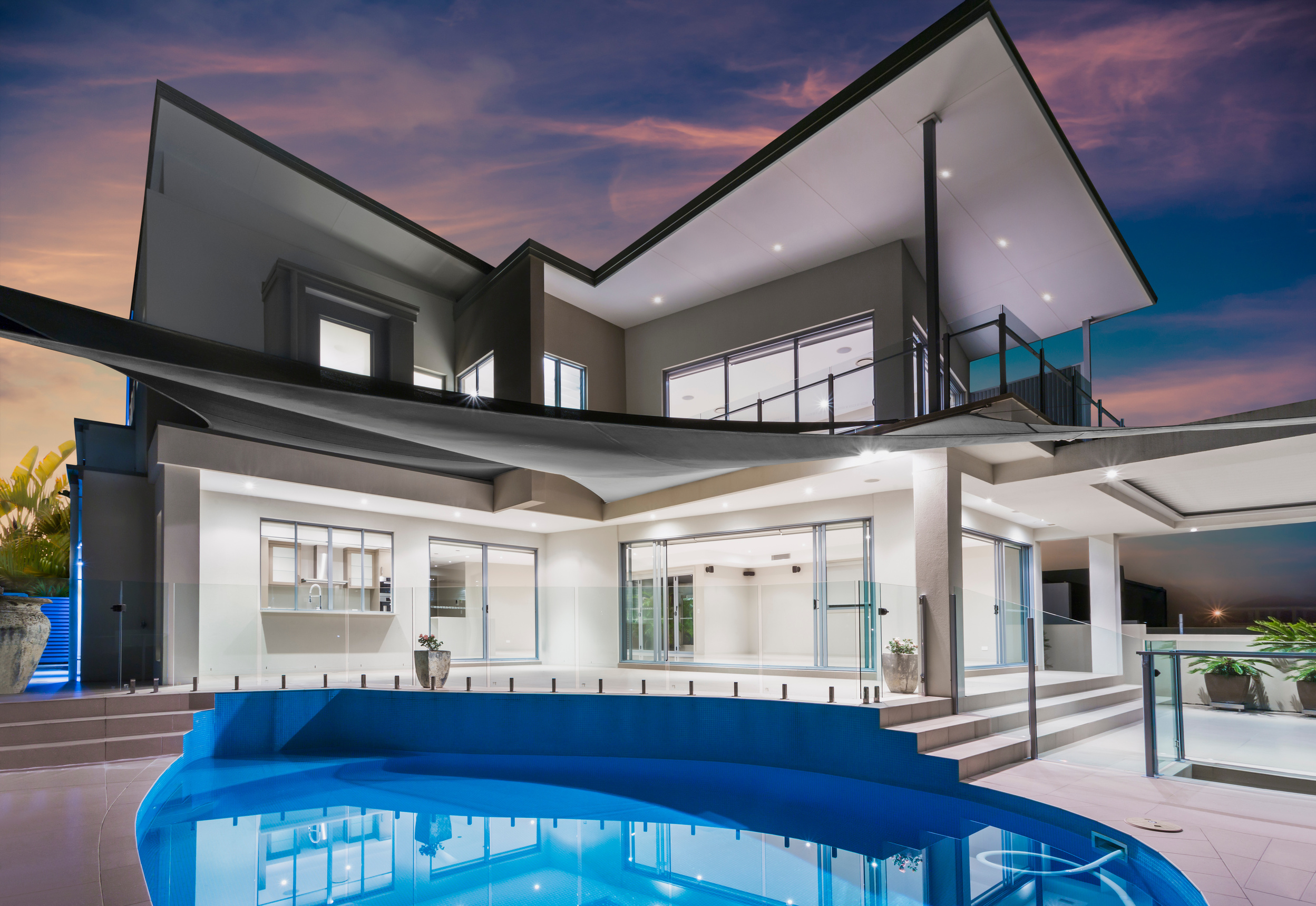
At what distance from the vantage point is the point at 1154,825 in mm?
4531

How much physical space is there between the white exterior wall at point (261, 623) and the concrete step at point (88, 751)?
5.39ft

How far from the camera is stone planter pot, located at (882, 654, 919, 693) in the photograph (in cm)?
768

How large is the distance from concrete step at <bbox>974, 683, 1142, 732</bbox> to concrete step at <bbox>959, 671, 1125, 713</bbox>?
0.12ft

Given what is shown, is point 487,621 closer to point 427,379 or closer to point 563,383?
point 563,383

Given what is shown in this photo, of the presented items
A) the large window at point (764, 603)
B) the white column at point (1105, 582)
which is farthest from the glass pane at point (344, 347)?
the white column at point (1105, 582)

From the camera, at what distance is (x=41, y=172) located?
15531 mm

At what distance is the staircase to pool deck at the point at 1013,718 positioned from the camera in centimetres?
612

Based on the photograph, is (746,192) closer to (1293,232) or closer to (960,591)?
(960,591)

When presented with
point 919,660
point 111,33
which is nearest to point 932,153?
point 919,660

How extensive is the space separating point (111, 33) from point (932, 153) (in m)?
14.0

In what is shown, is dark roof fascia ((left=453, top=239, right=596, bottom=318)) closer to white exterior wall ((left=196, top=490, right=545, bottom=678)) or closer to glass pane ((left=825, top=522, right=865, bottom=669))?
white exterior wall ((left=196, top=490, right=545, bottom=678))

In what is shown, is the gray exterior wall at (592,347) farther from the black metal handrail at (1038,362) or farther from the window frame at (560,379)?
the black metal handrail at (1038,362)

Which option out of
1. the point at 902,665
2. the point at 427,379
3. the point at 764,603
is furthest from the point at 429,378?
the point at 902,665

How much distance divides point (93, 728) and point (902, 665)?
7.68 metres
